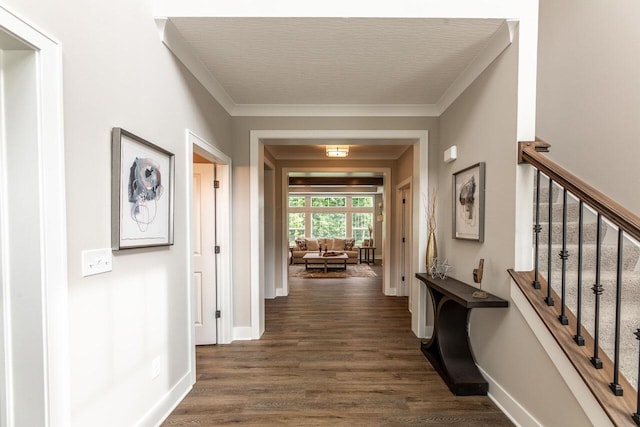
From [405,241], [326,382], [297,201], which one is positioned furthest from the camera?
[297,201]

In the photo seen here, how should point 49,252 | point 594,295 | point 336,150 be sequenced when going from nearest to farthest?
point 49,252 → point 594,295 → point 336,150

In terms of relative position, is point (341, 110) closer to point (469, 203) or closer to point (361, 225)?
point (469, 203)

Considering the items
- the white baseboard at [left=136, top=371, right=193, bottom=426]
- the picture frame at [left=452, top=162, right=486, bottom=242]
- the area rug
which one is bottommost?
the area rug

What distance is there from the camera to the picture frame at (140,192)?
1.52 meters

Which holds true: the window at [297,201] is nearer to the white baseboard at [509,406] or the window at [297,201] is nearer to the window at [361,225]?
the window at [361,225]

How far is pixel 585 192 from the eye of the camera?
57.7 inches

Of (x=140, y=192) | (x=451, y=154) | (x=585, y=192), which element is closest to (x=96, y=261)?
(x=140, y=192)

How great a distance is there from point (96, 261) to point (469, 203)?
2640 millimetres

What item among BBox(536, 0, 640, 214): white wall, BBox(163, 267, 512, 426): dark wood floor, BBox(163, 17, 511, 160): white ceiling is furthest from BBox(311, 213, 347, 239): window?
BBox(536, 0, 640, 214): white wall

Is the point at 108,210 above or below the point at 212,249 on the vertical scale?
above

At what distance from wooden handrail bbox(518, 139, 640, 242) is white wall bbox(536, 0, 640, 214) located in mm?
972

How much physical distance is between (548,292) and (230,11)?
2604mm

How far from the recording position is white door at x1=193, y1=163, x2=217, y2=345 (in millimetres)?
3213

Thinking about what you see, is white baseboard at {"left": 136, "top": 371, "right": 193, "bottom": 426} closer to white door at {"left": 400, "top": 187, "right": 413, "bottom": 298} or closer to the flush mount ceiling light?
the flush mount ceiling light
